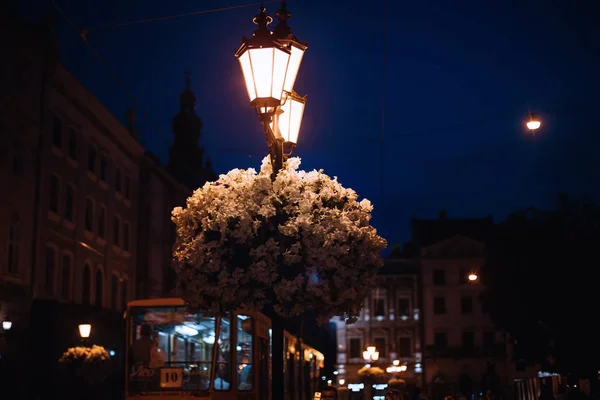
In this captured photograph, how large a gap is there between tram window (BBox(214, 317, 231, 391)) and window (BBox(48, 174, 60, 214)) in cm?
1715

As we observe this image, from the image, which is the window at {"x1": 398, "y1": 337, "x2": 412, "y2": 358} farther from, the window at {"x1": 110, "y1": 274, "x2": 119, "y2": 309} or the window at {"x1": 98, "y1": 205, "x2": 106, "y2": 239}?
the window at {"x1": 98, "y1": 205, "x2": 106, "y2": 239}

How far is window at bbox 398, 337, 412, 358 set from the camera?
7112 centimetres

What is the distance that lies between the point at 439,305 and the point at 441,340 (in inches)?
111

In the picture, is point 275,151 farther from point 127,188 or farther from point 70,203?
point 127,188

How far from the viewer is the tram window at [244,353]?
15.7 metres

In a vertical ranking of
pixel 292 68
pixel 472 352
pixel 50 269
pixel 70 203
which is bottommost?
pixel 472 352

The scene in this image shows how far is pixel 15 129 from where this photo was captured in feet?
90.9

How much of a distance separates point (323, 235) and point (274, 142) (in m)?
1.05

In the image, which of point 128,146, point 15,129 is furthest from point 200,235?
point 128,146

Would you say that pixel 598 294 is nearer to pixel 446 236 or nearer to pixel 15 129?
pixel 15 129

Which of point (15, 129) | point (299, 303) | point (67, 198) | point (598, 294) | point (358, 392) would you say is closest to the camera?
point (299, 303)

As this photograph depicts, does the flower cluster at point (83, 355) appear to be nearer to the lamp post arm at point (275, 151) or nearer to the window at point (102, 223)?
the window at point (102, 223)

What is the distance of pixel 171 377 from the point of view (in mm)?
15109

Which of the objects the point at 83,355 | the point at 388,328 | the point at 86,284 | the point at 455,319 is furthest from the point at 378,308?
the point at 83,355
